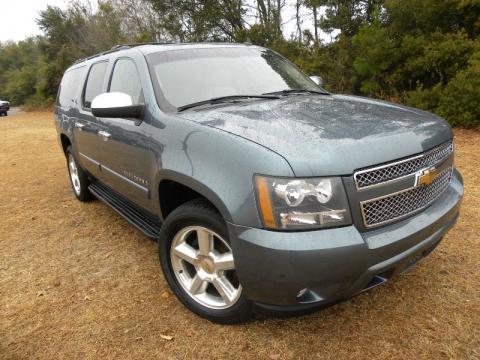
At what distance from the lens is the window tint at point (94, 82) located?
12.6ft

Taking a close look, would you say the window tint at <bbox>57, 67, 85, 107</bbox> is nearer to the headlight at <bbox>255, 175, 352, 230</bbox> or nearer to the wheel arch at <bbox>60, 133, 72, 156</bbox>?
the wheel arch at <bbox>60, 133, 72, 156</bbox>

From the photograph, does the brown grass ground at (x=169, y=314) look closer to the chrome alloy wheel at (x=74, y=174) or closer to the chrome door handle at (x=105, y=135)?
the chrome door handle at (x=105, y=135)

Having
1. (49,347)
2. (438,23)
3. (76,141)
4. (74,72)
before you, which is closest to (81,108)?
(76,141)

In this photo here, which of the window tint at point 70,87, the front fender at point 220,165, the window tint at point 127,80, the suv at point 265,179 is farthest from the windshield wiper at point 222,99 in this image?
the window tint at point 70,87

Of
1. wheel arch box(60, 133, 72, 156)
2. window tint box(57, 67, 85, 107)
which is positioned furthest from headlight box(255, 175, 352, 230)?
wheel arch box(60, 133, 72, 156)

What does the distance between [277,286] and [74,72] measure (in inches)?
165

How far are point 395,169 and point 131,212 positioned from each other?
2.35 m

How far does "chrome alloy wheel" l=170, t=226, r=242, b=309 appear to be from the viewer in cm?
234

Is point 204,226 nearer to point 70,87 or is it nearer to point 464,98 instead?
point 70,87

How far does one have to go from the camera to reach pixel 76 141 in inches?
176

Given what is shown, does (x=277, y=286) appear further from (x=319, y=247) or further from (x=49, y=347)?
(x=49, y=347)

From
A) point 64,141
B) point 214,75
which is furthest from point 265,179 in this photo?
point 64,141

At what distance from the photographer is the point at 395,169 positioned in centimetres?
202

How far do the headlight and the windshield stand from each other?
1203mm
